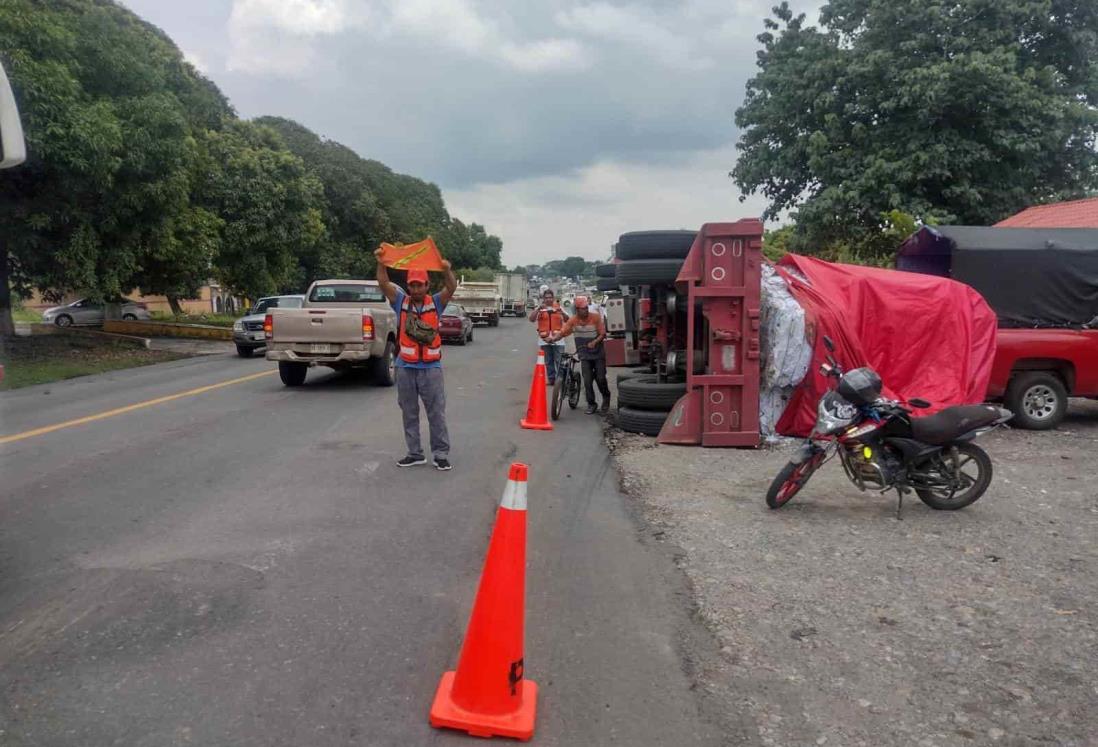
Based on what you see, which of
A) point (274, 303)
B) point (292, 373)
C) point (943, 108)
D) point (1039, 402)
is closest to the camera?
point (1039, 402)

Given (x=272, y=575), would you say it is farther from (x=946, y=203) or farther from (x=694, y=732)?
(x=946, y=203)

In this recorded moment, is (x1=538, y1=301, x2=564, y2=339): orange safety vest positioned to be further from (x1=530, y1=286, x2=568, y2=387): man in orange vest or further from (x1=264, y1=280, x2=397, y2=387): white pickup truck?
(x1=264, y1=280, x2=397, y2=387): white pickup truck

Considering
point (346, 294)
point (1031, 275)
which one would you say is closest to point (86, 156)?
point (346, 294)

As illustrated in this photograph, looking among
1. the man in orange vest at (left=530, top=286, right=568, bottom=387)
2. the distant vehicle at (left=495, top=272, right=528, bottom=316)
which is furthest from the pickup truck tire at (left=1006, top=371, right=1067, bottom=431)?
the distant vehicle at (left=495, top=272, right=528, bottom=316)

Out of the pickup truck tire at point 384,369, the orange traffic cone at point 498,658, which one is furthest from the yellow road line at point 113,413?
the orange traffic cone at point 498,658

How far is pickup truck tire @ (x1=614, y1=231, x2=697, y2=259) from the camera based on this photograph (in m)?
11.1

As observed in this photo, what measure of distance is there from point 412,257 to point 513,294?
189ft

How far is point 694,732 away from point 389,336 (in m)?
12.6

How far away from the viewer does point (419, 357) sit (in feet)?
27.0

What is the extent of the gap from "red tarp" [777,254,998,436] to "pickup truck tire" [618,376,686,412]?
1891 millimetres

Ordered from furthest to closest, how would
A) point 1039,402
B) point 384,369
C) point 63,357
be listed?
point 63,357, point 384,369, point 1039,402

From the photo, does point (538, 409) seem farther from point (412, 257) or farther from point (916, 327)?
point (916, 327)

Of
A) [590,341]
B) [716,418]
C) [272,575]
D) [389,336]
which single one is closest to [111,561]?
[272,575]

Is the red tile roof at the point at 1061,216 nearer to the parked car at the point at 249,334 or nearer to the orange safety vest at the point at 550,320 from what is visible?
the orange safety vest at the point at 550,320
